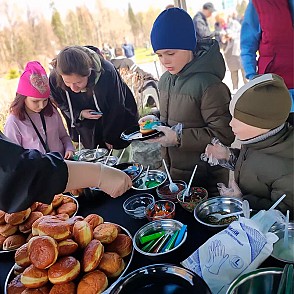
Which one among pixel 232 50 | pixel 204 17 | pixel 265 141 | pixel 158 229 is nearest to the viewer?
pixel 158 229

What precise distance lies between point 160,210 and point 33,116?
3.89 ft

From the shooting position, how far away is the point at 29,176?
92 centimetres

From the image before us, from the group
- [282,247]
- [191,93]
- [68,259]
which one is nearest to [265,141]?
[282,247]

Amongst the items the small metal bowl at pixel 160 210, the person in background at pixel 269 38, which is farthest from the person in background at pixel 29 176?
the person in background at pixel 269 38

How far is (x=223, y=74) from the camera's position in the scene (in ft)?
5.22

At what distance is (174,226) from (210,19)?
4897 millimetres

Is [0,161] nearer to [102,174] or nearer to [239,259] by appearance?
[102,174]

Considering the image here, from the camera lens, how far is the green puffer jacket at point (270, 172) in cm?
111

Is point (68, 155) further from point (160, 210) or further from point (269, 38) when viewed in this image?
point (269, 38)

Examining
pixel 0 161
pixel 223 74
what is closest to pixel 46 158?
pixel 0 161

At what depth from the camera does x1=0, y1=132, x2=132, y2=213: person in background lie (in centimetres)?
91

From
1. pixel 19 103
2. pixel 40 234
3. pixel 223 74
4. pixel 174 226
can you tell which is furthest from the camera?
pixel 19 103

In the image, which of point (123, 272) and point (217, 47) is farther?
point (217, 47)

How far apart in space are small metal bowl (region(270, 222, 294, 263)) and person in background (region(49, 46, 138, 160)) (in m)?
1.40
